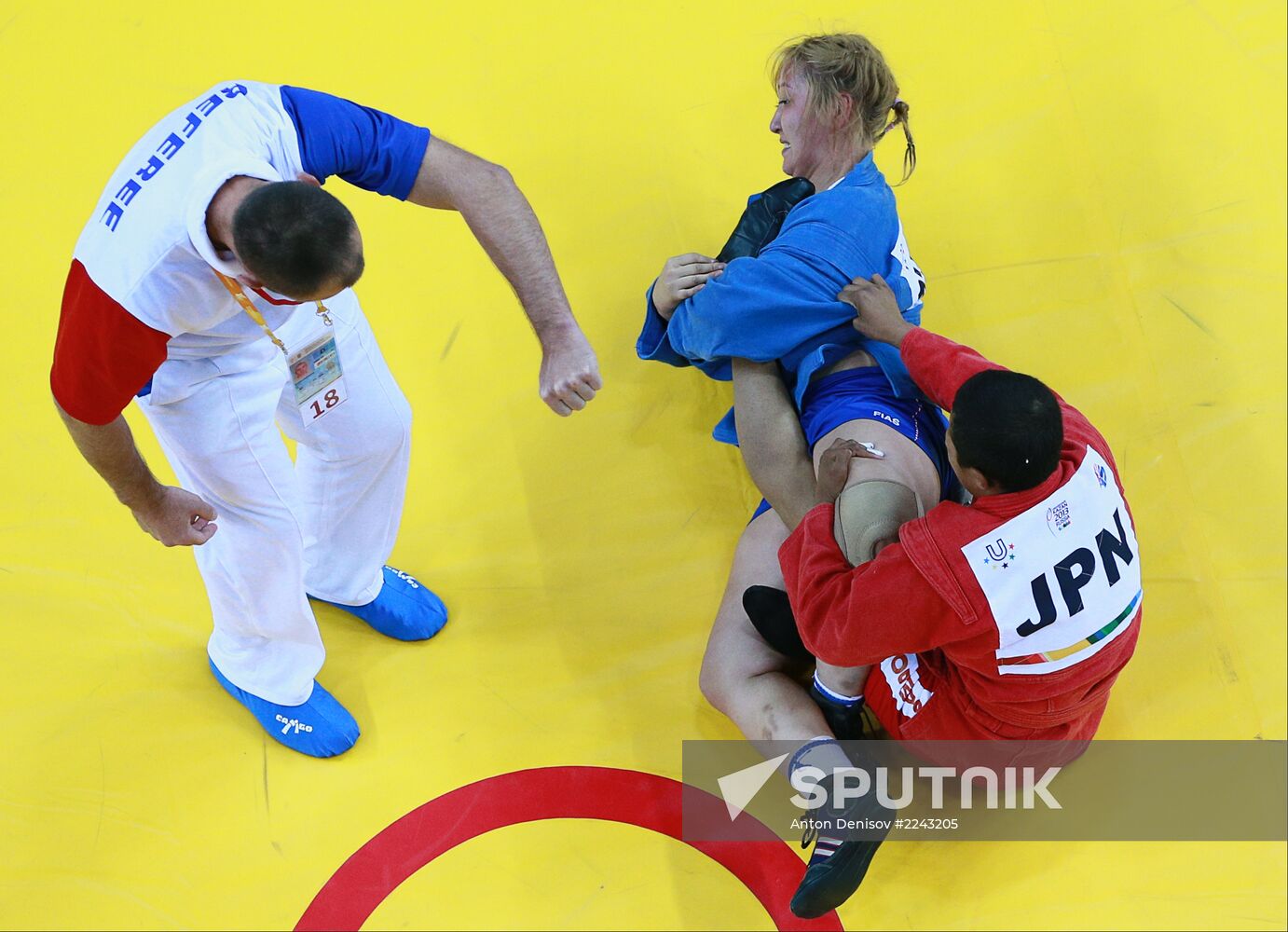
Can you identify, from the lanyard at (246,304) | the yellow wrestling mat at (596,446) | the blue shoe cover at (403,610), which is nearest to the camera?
the lanyard at (246,304)

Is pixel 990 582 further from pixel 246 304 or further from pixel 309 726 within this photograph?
pixel 309 726

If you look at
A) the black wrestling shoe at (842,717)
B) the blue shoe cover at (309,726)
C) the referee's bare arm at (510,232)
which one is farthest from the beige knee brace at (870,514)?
the blue shoe cover at (309,726)

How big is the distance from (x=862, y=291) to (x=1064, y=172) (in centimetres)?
127

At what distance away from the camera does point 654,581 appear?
298 centimetres

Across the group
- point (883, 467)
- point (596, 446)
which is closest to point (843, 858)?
point (883, 467)

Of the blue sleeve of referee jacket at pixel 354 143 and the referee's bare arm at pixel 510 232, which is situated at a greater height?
the blue sleeve of referee jacket at pixel 354 143

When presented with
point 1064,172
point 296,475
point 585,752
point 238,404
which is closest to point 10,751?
point 296,475

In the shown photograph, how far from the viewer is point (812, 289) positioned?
2617mm

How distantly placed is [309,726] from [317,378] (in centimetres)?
87

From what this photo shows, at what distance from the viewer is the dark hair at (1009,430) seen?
1977mm

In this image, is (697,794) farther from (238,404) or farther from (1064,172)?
(1064,172)

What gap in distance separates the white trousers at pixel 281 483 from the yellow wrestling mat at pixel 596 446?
0.23 metres

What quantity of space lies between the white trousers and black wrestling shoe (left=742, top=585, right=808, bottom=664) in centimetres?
87

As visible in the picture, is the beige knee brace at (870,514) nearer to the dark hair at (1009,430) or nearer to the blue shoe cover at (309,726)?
the dark hair at (1009,430)
